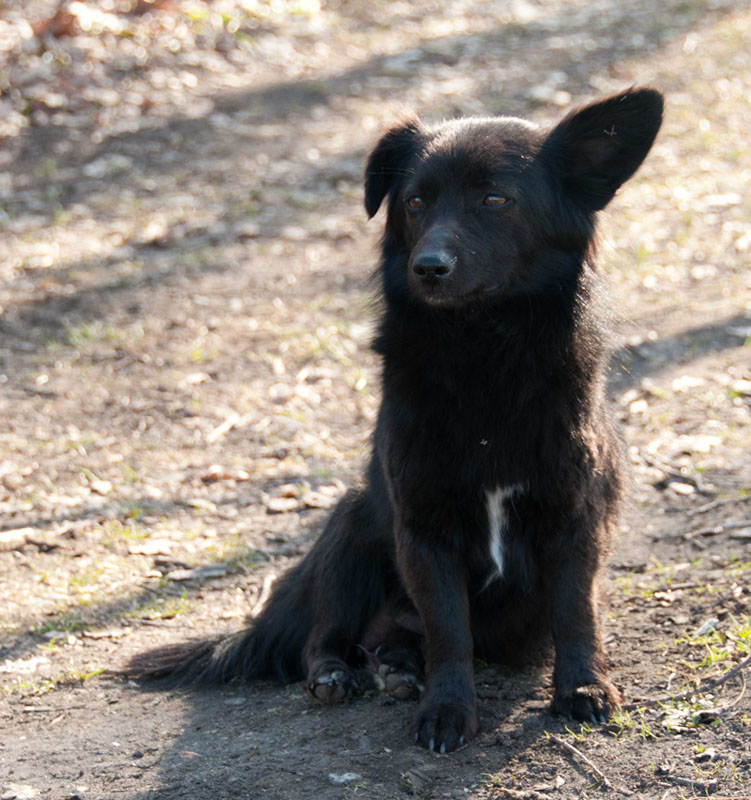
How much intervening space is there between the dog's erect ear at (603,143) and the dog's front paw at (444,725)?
173 centimetres

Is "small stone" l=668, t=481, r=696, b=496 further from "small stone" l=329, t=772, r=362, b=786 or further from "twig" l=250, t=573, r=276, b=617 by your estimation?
"small stone" l=329, t=772, r=362, b=786

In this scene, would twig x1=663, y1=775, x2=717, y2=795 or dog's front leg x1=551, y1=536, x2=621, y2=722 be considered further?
dog's front leg x1=551, y1=536, x2=621, y2=722

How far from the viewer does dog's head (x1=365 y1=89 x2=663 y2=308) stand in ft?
11.0

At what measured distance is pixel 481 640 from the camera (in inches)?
145

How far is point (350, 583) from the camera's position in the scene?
3.76 m

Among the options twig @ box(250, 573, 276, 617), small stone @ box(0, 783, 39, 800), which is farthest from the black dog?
small stone @ box(0, 783, 39, 800)

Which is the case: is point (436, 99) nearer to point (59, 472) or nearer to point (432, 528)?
point (59, 472)

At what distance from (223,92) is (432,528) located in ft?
26.1

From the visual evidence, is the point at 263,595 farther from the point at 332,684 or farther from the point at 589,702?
the point at 589,702

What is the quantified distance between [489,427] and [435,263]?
546 mm

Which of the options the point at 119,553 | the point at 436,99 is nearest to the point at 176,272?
the point at 119,553

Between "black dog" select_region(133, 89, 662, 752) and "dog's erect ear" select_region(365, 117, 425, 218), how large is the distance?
0.43 ft

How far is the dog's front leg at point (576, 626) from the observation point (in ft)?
10.7

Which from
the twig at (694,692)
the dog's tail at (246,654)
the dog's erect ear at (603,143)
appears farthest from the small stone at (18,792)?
the dog's erect ear at (603,143)
